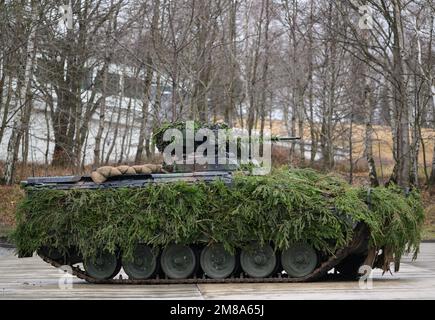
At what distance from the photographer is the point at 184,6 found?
84.2ft

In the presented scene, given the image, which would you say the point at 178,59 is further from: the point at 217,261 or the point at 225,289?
the point at 225,289

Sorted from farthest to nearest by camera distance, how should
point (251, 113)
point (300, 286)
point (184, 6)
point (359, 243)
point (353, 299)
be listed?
point (251, 113), point (184, 6), point (359, 243), point (300, 286), point (353, 299)

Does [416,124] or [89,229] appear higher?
[416,124]

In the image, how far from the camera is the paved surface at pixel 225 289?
11.8 meters

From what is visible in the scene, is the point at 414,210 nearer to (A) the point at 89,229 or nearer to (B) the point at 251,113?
(A) the point at 89,229

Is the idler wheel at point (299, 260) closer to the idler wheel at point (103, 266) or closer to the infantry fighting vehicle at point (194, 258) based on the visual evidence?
the infantry fighting vehicle at point (194, 258)

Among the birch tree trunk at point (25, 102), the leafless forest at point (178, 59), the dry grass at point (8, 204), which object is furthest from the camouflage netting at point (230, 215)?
the dry grass at point (8, 204)

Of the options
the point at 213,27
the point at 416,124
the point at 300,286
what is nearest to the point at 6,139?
the point at 213,27

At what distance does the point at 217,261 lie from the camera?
47.6 ft

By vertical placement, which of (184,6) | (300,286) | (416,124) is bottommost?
(300,286)

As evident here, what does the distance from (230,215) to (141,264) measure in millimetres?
2052

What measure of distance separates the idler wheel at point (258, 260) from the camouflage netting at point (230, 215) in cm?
28

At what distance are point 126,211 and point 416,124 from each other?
1960cm

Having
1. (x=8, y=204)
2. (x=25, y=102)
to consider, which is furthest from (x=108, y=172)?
(x=8, y=204)
